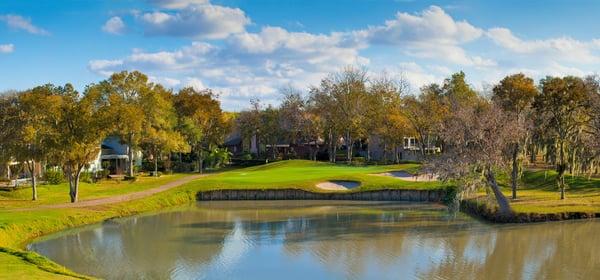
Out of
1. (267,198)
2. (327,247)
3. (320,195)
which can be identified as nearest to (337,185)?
(320,195)

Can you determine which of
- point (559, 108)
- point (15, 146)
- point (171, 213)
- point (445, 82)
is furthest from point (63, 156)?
point (445, 82)

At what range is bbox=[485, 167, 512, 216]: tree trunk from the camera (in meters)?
37.3

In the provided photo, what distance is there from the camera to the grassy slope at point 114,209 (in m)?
24.5

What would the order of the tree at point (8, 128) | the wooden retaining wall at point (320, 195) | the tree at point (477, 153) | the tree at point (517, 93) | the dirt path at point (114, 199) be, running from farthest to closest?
the wooden retaining wall at point (320, 195), the tree at point (517, 93), the tree at point (8, 128), the dirt path at point (114, 199), the tree at point (477, 153)

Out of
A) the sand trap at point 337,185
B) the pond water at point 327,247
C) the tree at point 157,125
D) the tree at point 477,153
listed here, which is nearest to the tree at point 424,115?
the sand trap at point 337,185

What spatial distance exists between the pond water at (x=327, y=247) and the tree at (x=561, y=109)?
38.1 feet

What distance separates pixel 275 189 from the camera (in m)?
54.4

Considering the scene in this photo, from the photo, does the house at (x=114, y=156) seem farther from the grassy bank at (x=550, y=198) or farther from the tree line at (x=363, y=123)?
the grassy bank at (x=550, y=198)

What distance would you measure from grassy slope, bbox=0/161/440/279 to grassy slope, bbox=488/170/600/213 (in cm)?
840

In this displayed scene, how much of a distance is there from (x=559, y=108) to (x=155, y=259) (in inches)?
1319

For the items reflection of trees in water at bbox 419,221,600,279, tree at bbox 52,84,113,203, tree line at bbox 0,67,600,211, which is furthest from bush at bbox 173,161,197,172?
reflection of trees in water at bbox 419,221,600,279

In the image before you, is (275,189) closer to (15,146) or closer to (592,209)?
(15,146)

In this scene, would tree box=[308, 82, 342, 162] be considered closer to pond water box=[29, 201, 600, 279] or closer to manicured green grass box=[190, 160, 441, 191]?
manicured green grass box=[190, 160, 441, 191]

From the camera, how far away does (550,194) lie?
1838 inches
